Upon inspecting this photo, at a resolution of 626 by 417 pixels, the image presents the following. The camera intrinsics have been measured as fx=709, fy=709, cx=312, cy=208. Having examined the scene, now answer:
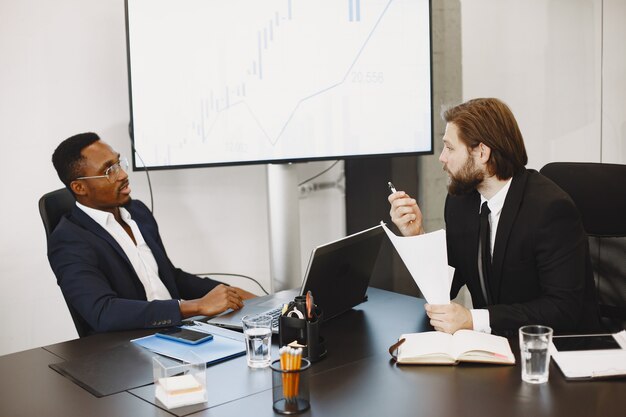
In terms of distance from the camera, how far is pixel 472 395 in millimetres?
1425

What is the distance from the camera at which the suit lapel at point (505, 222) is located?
2.03 meters

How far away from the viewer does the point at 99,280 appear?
2119 millimetres

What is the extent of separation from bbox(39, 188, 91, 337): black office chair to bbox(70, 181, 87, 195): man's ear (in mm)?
40

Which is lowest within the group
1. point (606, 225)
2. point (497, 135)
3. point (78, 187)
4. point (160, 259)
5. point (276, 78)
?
point (160, 259)

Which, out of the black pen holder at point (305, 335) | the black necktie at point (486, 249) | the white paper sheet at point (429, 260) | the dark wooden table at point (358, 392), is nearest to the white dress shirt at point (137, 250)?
the dark wooden table at point (358, 392)

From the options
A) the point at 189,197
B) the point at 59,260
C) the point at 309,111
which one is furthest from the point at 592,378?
the point at 189,197

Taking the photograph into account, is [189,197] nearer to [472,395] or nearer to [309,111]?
[309,111]

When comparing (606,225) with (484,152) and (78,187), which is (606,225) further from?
(78,187)

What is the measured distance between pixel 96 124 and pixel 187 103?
465 millimetres

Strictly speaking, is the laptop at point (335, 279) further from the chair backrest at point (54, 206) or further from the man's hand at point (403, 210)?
the chair backrest at point (54, 206)

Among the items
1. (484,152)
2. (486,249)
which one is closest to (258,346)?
(486,249)

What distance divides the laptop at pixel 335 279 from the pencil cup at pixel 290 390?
46 cm

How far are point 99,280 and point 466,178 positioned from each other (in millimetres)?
1148

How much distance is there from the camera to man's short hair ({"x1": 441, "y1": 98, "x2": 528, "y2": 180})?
2.11 m
